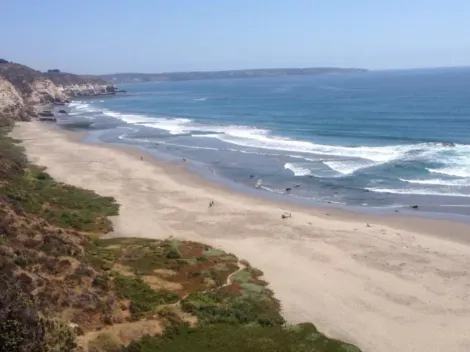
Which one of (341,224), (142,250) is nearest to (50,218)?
(142,250)

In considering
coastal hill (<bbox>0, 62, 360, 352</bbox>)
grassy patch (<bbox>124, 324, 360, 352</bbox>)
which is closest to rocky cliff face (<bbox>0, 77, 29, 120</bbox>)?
coastal hill (<bbox>0, 62, 360, 352</bbox>)

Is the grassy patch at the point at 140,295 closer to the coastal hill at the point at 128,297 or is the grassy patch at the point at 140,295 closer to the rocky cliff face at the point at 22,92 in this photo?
the coastal hill at the point at 128,297

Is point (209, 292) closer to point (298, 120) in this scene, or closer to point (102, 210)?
point (102, 210)

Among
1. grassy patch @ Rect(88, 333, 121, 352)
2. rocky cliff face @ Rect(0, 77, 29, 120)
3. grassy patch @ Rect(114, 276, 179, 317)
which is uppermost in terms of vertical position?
rocky cliff face @ Rect(0, 77, 29, 120)

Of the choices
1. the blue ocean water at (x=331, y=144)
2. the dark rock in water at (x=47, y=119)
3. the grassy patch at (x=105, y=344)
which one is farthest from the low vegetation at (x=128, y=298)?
the dark rock in water at (x=47, y=119)

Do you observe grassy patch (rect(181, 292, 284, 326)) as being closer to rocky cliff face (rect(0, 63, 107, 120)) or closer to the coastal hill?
the coastal hill

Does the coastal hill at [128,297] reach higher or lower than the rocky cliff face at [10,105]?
lower

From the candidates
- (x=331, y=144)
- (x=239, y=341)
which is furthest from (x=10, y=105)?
(x=239, y=341)
